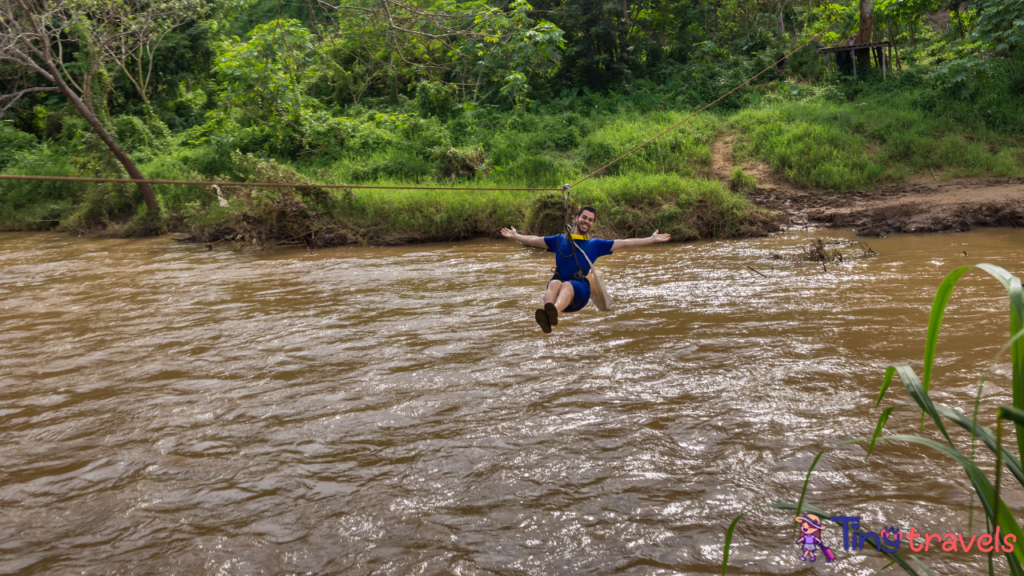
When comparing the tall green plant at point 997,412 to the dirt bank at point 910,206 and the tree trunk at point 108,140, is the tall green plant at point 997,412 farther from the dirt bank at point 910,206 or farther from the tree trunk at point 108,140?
the tree trunk at point 108,140

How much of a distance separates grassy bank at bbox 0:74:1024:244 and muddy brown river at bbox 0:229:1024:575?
16.9 ft

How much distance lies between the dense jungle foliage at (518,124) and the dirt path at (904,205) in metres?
0.59

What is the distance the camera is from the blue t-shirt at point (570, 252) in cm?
709

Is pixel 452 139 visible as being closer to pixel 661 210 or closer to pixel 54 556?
pixel 661 210

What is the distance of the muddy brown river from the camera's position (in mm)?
3799

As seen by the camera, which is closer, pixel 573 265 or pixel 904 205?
pixel 573 265

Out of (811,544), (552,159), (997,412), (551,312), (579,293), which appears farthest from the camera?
(552,159)

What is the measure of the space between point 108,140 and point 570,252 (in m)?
15.4

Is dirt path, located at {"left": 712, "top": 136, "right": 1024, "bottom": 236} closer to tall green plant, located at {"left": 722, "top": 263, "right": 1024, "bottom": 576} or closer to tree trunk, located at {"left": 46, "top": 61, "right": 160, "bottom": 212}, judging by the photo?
tall green plant, located at {"left": 722, "top": 263, "right": 1024, "bottom": 576}

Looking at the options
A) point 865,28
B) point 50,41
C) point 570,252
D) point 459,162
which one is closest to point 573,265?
point 570,252

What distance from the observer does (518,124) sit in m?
21.0

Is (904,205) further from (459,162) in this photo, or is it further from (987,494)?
(987,494)
